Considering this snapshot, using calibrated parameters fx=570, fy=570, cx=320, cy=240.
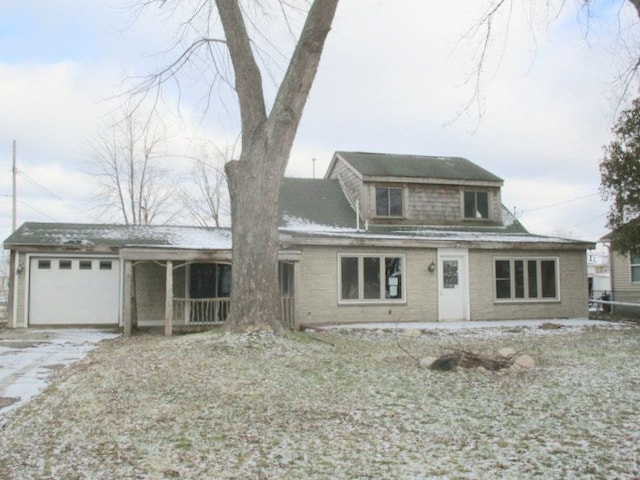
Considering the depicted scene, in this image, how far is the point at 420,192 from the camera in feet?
63.4

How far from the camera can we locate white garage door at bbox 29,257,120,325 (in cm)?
1559

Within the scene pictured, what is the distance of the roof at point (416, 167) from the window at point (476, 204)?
537 millimetres

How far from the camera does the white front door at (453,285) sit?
16500 mm

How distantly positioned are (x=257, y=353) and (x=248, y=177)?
3.22m

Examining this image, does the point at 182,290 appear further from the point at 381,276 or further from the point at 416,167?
the point at 416,167

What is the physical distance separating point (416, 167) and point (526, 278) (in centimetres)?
552

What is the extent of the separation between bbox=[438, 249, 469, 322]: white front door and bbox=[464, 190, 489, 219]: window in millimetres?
3529

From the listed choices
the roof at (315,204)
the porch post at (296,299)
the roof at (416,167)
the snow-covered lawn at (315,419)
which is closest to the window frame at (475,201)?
the roof at (416,167)

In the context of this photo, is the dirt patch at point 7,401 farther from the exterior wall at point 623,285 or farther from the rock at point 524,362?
the exterior wall at point 623,285

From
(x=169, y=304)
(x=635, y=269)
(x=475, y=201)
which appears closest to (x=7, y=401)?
(x=169, y=304)

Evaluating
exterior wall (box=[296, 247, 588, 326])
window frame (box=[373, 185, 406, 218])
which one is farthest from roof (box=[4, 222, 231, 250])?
window frame (box=[373, 185, 406, 218])

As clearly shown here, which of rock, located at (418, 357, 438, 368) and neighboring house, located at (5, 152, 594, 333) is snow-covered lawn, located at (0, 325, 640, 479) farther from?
neighboring house, located at (5, 152, 594, 333)

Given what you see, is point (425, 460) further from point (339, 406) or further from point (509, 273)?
point (509, 273)

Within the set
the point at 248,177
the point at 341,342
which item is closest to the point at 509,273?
the point at 341,342
